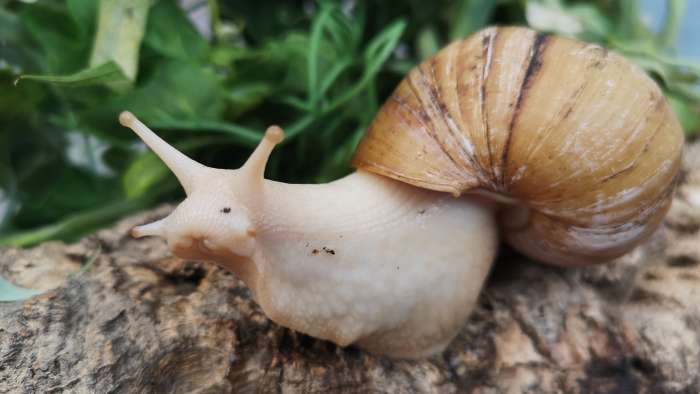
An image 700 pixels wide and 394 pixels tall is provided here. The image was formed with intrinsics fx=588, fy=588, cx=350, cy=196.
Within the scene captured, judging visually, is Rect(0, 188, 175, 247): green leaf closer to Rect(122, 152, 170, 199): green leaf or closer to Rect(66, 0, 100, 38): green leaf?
Rect(122, 152, 170, 199): green leaf

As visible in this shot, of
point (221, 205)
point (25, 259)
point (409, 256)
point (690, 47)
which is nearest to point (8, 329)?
point (25, 259)

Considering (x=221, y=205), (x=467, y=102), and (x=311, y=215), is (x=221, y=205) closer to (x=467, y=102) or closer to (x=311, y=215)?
(x=311, y=215)

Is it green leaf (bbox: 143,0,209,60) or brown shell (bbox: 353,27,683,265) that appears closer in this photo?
brown shell (bbox: 353,27,683,265)

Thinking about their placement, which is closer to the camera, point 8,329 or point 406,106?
point 8,329

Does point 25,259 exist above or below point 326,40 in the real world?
below

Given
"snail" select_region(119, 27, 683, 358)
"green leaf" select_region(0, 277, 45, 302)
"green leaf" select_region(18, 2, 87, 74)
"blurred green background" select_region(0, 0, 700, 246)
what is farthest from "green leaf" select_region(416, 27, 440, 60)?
"green leaf" select_region(0, 277, 45, 302)

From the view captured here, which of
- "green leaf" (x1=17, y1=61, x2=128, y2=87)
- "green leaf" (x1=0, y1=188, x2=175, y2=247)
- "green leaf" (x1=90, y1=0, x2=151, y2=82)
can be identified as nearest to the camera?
"green leaf" (x1=17, y1=61, x2=128, y2=87)
